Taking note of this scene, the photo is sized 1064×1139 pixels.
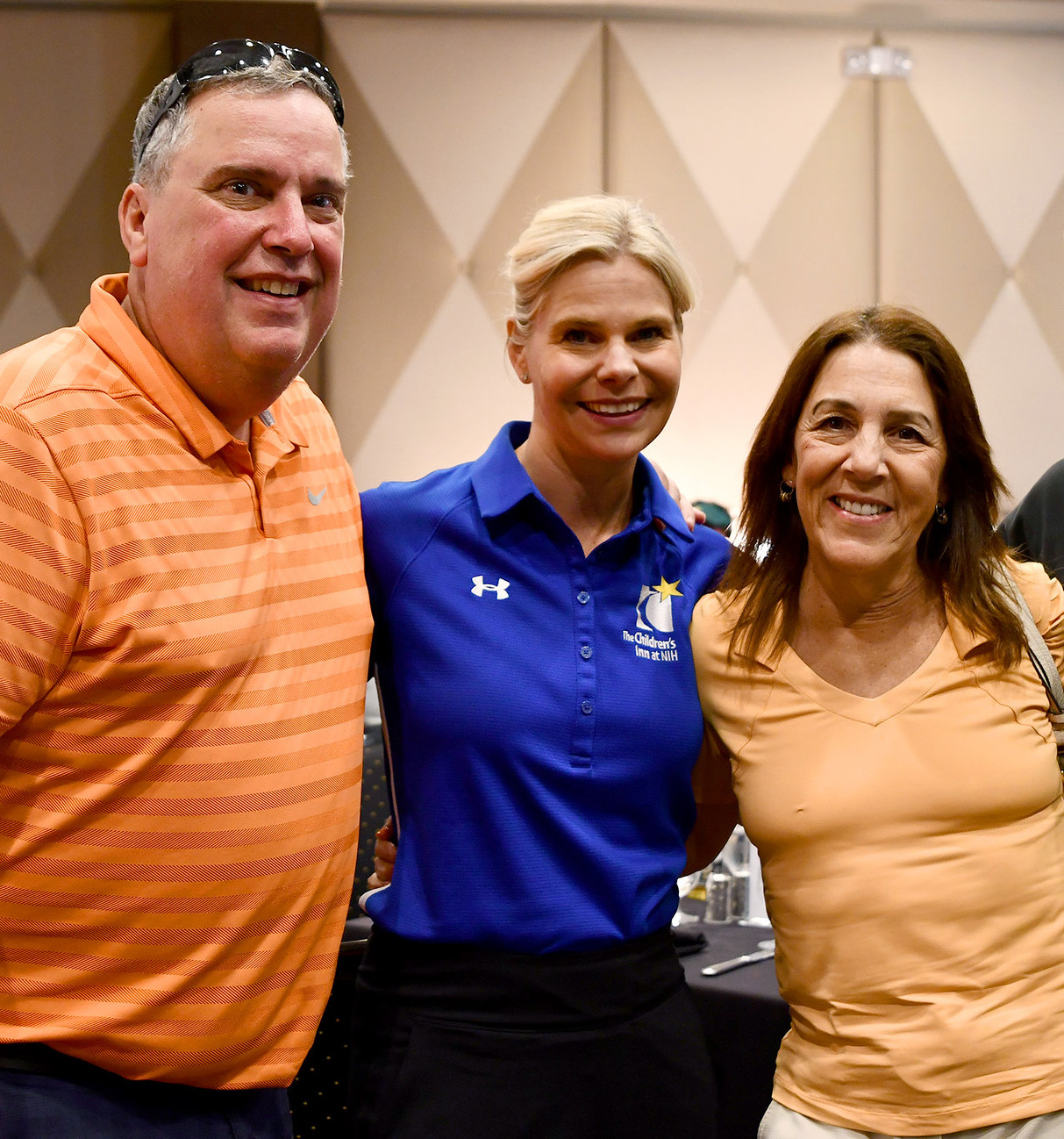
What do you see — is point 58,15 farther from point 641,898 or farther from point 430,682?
point 641,898

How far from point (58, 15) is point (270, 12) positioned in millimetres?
902

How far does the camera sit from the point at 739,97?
17.7 ft

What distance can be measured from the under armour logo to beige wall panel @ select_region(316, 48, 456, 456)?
3582 mm

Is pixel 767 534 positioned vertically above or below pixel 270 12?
below

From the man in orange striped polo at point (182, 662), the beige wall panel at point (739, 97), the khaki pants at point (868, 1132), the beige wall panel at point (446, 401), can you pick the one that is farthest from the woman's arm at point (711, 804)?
the beige wall panel at point (739, 97)

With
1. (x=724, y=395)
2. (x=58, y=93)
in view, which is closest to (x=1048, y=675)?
(x=724, y=395)

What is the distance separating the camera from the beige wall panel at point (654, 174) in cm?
536

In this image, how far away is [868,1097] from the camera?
5.33ft

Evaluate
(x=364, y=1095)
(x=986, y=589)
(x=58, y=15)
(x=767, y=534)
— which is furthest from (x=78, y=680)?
(x=58, y=15)

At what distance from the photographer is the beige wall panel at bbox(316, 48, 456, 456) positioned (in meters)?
5.28

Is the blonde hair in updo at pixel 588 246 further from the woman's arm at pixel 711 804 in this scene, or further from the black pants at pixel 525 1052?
the black pants at pixel 525 1052

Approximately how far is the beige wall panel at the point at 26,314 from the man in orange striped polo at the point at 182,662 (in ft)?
12.8

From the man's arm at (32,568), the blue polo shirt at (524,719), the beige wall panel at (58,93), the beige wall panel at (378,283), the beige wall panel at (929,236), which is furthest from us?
the beige wall panel at (929,236)

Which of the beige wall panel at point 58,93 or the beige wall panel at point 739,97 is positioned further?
the beige wall panel at point 739,97
